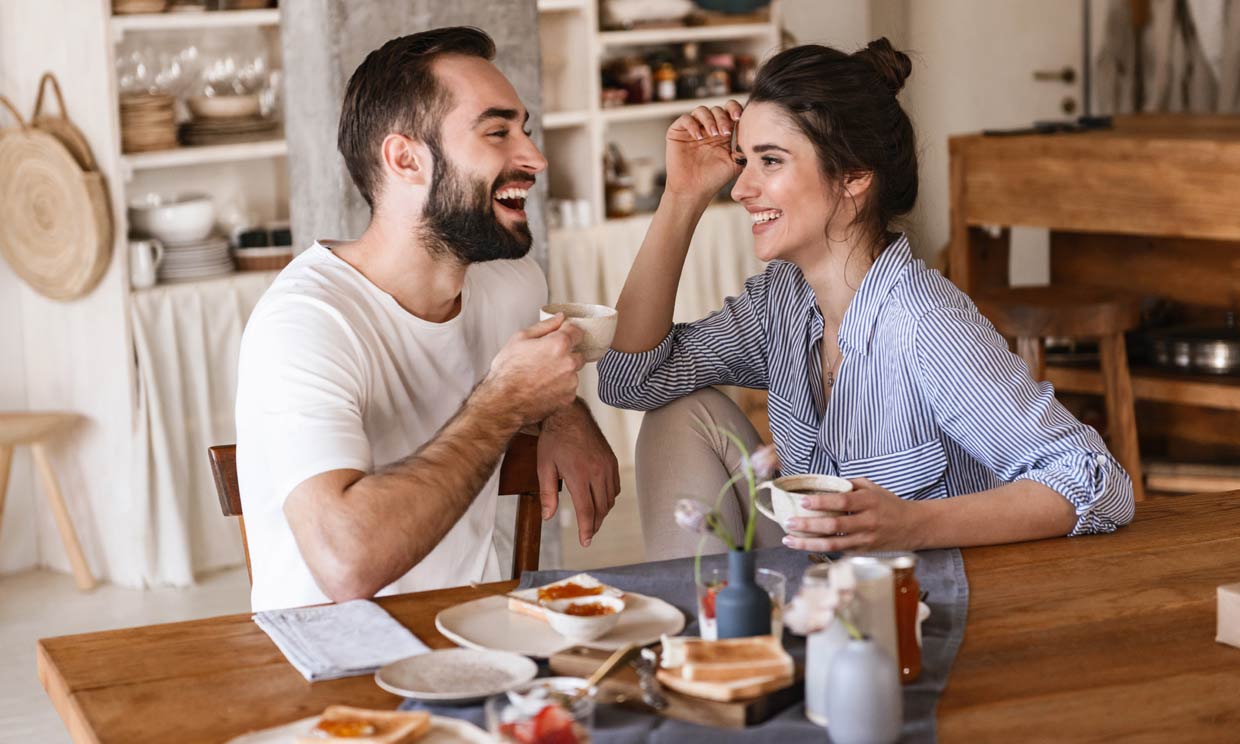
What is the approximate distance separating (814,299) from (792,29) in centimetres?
390

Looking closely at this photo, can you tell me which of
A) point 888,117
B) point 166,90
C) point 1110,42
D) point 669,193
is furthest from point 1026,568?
point 1110,42

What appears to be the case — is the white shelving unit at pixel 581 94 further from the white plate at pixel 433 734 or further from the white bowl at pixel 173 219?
the white plate at pixel 433 734

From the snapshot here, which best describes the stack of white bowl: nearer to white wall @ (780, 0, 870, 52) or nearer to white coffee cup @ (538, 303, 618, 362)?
white wall @ (780, 0, 870, 52)

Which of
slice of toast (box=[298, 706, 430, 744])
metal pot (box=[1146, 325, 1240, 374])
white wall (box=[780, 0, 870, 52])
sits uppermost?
white wall (box=[780, 0, 870, 52])

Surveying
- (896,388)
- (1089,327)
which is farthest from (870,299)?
(1089,327)

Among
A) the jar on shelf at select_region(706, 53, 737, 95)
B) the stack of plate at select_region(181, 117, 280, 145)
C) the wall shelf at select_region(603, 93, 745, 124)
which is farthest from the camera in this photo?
the jar on shelf at select_region(706, 53, 737, 95)

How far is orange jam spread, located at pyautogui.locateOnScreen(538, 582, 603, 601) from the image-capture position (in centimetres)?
163

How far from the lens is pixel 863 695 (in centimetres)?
127

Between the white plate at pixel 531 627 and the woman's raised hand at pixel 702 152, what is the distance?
3.22ft

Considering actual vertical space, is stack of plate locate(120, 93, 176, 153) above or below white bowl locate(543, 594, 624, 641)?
above

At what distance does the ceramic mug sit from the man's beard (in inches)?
94.4

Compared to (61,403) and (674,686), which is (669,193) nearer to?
(674,686)

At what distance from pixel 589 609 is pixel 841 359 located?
33.2 inches

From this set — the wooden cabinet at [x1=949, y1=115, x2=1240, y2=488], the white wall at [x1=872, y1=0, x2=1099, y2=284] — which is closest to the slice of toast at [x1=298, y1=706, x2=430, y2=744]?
the wooden cabinet at [x1=949, y1=115, x2=1240, y2=488]
